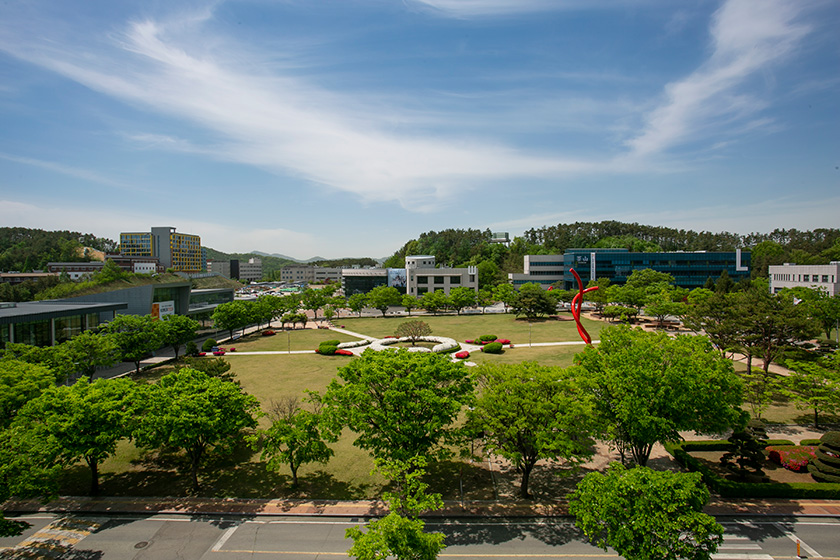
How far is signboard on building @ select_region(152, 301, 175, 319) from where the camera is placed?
2078 inches

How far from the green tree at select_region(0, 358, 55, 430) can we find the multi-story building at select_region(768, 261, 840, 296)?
315 ft

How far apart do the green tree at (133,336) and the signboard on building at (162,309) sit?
964cm

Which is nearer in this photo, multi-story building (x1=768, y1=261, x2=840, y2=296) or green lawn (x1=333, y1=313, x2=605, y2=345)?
green lawn (x1=333, y1=313, x2=605, y2=345)

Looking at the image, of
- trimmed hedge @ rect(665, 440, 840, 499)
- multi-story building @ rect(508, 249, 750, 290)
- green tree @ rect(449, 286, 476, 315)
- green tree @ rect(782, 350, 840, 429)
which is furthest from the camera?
multi-story building @ rect(508, 249, 750, 290)

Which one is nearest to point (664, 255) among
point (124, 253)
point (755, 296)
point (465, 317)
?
point (465, 317)

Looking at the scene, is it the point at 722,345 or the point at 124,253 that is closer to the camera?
the point at 722,345

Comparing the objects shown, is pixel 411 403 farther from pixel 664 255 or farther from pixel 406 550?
pixel 664 255

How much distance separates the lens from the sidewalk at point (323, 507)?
18.6 m

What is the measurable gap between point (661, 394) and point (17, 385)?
33.3 m

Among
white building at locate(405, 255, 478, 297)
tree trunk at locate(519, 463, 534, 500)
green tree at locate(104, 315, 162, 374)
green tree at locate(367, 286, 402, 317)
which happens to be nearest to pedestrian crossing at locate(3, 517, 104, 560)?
tree trunk at locate(519, 463, 534, 500)

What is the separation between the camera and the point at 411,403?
18172 mm

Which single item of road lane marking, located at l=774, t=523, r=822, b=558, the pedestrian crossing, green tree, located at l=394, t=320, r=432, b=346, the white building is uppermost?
the white building

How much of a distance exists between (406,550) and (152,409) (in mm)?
14973

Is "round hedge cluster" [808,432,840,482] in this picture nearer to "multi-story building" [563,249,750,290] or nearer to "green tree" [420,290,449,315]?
"green tree" [420,290,449,315]
